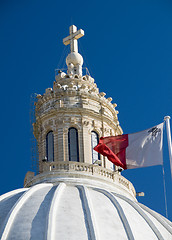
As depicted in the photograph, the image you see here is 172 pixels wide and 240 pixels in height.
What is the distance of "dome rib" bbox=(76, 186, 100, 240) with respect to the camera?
38191mm

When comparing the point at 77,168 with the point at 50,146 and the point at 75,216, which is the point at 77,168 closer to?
the point at 50,146

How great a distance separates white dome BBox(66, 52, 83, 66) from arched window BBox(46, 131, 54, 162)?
23.5ft

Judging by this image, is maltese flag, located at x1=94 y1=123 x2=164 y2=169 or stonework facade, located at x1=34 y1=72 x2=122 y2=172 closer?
maltese flag, located at x1=94 y1=123 x2=164 y2=169

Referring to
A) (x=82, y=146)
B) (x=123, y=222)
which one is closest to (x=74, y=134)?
(x=82, y=146)

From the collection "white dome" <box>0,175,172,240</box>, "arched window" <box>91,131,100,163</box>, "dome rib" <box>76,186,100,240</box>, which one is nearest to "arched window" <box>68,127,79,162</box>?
"arched window" <box>91,131,100,163</box>

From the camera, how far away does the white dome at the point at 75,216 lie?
3844 centimetres

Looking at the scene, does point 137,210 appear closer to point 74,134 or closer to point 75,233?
point 75,233

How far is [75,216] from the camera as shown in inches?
1580

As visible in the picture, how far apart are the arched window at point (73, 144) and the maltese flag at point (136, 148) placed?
666 centimetres

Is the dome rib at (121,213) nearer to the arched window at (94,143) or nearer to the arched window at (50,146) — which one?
the arched window at (94,143)

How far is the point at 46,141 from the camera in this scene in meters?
52.1

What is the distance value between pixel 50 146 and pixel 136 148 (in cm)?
1243

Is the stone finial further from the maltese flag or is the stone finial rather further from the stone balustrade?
the maltese flag

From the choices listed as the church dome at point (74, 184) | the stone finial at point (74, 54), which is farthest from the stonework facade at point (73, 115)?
the stone finial at point (74, 54)
